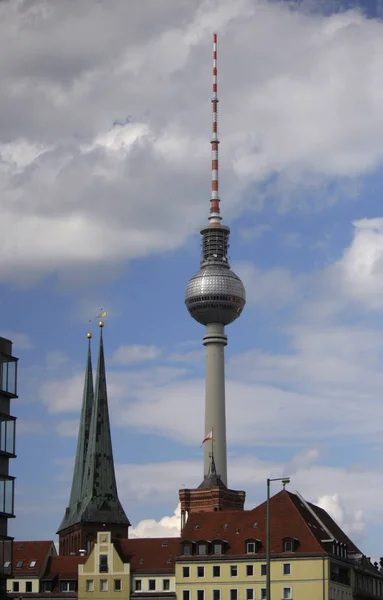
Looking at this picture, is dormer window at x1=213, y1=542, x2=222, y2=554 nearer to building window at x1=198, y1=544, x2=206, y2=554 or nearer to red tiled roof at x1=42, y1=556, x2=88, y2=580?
building window at x1=198, y1=544, x2=206, y2=554

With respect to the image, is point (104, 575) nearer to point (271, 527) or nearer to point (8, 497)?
point (271, 527)

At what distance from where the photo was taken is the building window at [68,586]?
187 meters

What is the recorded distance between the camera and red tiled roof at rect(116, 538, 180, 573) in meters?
→ 188

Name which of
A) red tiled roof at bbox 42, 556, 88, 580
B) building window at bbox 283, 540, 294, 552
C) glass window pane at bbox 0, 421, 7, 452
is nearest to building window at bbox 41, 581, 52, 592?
red tiled roof at bbox 42, 556, 88, 580

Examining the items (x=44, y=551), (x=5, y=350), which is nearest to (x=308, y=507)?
(x=44, y=551)

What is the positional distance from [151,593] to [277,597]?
1798cm

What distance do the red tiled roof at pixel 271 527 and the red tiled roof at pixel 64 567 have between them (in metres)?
15.0

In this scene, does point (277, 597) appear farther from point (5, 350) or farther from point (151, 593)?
point (5, 350)

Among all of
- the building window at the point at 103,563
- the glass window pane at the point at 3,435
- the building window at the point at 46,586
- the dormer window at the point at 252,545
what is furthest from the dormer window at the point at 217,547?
the glass window pane at the point at 3,435

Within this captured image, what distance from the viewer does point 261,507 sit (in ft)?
620

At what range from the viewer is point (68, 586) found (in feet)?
616

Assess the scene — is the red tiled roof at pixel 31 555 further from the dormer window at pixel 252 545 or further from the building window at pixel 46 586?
the dormer window at pixel 252 545

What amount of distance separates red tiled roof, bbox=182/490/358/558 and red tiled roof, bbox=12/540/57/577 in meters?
19.5

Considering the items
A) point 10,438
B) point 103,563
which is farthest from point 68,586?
point 10,438
